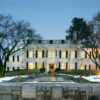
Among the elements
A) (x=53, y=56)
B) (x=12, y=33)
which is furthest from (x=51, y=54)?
(x=12, y=33)

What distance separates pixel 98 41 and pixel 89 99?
97.1 feet

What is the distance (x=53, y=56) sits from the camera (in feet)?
156

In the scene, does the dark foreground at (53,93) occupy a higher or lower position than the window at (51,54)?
lower

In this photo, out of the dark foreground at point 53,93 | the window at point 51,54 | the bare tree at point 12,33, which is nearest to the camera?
the dark foreground at point 53,93

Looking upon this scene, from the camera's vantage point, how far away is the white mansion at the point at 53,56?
155ft

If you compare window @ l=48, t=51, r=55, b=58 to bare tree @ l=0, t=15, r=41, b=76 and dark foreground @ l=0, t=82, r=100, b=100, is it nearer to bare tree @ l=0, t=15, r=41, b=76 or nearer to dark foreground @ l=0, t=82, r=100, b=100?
Result: bare tree @ l=0, t=15, r=41, b=76

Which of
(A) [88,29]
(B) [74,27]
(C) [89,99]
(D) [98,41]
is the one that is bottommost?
(C) [89,99]

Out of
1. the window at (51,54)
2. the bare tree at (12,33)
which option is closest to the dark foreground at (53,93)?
the bare tree at (12,33)

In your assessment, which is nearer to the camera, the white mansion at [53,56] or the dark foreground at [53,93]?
the dark foreground at [53,93]

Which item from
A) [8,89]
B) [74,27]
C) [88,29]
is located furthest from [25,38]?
[74,27]

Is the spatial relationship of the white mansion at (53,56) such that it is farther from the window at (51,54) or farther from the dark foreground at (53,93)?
the dark foreground at (53,93)

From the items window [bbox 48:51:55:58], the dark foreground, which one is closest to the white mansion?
window [bbox 48:51:55:58]

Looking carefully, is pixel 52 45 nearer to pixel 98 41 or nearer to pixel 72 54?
pixel 72 54

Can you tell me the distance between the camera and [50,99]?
23.7 ft
